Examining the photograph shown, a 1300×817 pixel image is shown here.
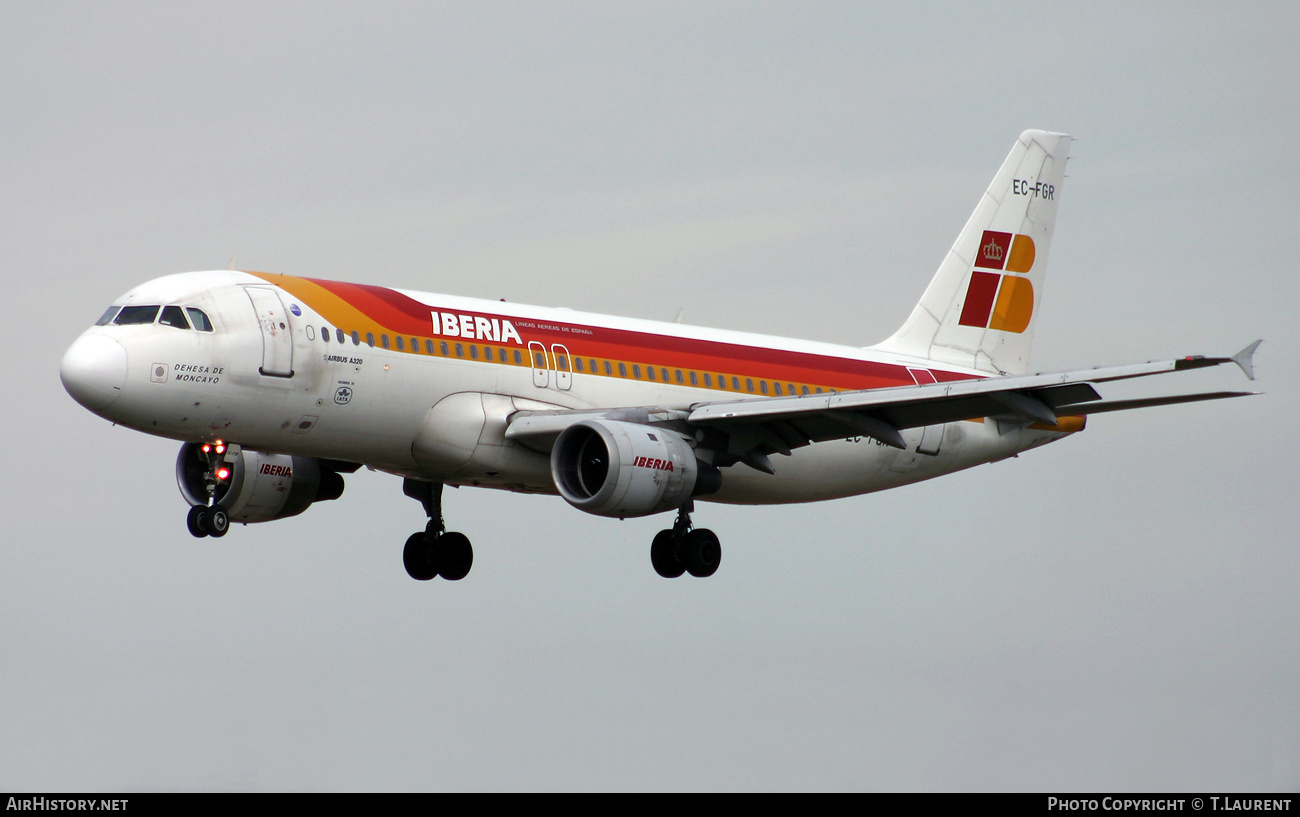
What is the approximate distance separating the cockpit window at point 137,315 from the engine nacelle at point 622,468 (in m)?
8.03

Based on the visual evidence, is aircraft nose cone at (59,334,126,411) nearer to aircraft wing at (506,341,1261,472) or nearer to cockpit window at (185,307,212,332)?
cockpit window at (185,307,212,332)

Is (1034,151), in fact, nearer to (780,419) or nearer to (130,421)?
(780,419)

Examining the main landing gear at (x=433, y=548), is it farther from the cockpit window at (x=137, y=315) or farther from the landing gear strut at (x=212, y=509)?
the cockpit window at (x=137, y=315)

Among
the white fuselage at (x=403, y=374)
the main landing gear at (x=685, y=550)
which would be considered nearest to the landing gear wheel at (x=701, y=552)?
the main landing gear at (x=685, y=550)

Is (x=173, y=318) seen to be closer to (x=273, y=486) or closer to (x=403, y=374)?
(x=403, y=374)

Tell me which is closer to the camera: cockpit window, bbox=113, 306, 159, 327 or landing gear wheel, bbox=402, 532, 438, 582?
cockpit window, bbox=113, 306, 159, 327

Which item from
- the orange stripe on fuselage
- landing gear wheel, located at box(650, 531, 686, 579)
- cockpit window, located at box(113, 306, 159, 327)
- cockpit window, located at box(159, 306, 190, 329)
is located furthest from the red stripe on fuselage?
landing gear wheel, located at box(650, 531, 686, 579)

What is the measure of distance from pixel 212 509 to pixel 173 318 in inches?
159

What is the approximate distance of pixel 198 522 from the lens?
Answer: 34344 millimetres

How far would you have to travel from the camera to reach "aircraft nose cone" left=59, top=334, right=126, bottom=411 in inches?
1251

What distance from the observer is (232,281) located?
33.9 metres

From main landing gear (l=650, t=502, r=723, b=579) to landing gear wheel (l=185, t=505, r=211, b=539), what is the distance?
960cm

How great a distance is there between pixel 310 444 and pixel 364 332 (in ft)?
7.88

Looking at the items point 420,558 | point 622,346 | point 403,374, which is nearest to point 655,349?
point 622,346
